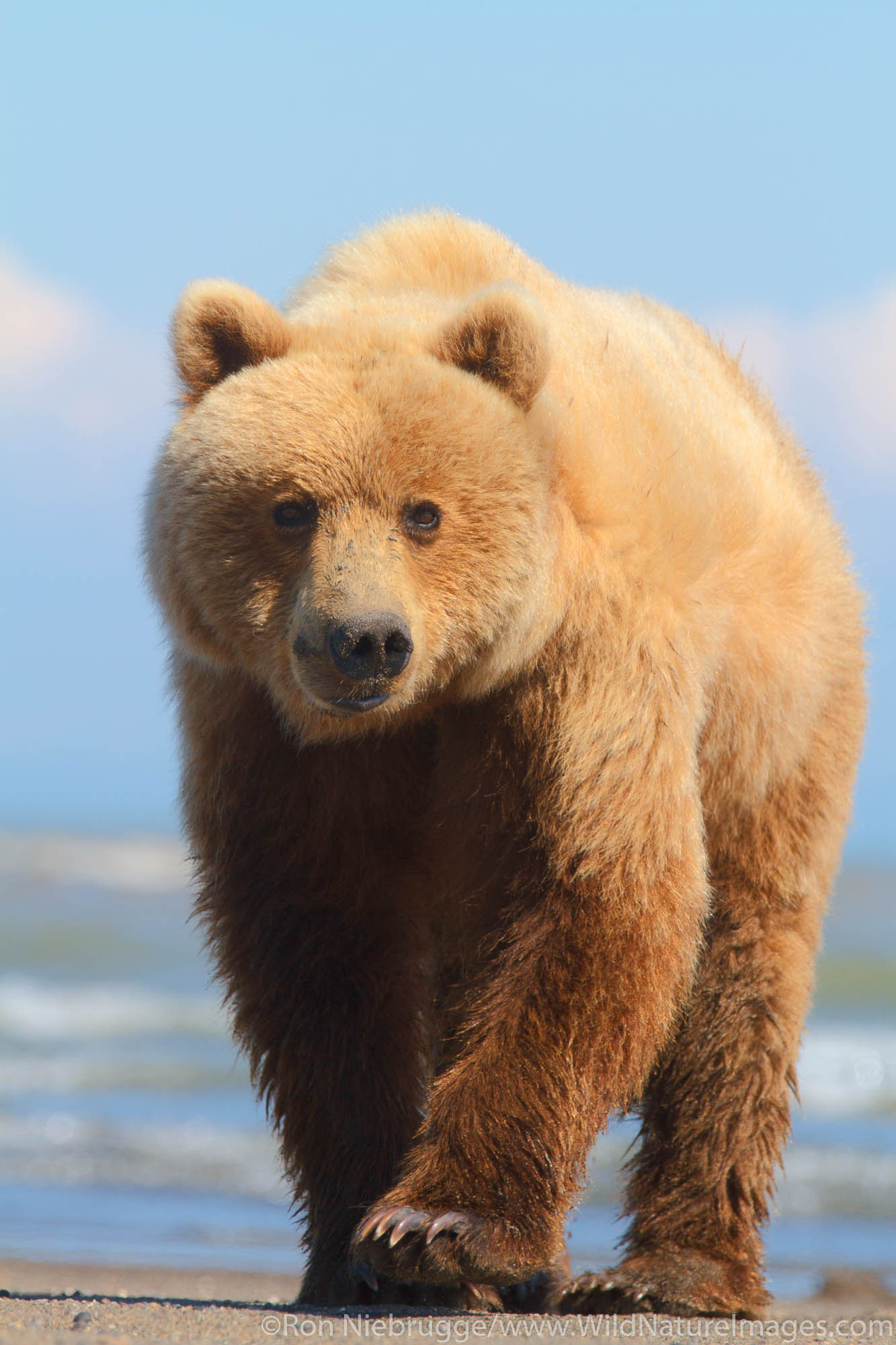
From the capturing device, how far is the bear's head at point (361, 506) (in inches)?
163

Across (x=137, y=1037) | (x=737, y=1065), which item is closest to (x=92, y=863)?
(x=137, y=1037)

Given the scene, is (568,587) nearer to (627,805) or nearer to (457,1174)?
(627,805)

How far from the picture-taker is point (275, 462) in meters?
4.22

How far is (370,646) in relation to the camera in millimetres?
4004

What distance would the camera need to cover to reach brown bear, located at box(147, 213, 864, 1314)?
4.30 m

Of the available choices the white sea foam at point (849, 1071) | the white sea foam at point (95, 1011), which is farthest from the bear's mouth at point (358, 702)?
the white sea foam at point (95, 1011)

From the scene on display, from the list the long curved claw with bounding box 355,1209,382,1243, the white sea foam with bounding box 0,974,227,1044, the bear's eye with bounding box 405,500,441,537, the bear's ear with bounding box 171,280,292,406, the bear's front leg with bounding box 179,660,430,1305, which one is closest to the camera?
the bear's eye with bounding box 405,500,441,537

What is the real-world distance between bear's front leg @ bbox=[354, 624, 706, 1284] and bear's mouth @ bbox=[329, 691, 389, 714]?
59 cm

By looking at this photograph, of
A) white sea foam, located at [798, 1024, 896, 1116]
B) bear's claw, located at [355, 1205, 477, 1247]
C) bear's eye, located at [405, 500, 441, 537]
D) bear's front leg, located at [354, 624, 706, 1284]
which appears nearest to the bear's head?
bear's eye, located at [405, 500, 441, 537]

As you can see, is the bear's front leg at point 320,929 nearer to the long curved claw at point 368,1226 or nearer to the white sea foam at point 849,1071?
the long curved claw at point 368,1226

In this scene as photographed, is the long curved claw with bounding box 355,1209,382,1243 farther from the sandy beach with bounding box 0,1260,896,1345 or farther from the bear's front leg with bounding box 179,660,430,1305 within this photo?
the bear's front leg with bounding box 179,660,430,1305

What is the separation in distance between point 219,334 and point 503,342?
0.84 metres

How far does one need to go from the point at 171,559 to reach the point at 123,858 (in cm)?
2688

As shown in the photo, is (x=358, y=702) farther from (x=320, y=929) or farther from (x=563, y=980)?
(x=320, y=929)
